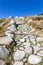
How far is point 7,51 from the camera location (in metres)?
7.48

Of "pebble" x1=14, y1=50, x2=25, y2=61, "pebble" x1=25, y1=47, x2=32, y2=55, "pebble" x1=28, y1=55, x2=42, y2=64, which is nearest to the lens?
"pebble" x1=28, y1=55, x2=42, y2=64

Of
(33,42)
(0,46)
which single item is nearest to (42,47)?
(33,42)

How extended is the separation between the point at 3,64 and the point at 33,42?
3.30 m

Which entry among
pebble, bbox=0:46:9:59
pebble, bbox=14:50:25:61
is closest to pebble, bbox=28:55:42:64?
pebble, bbox=14:50:25:61

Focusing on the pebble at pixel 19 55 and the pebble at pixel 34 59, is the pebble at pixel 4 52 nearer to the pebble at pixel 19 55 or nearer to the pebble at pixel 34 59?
the pebble at pixel 19 55

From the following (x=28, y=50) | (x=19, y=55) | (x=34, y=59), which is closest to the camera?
(x=34, y=59)

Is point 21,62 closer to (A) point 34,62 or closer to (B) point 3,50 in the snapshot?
(A) point 34,62

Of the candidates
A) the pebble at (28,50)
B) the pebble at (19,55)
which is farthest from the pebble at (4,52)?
the pebble at (28,50)

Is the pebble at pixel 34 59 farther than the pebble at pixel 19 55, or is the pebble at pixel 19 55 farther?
the pebble at pixel 19 55

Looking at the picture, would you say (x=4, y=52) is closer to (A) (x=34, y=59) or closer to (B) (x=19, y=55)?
(B) (x=19, y=55)

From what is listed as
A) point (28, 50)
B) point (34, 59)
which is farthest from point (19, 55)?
point (34, 59)

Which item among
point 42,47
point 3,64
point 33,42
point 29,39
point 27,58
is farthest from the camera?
point 29,39

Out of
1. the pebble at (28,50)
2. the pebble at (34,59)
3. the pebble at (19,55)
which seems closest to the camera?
the pebble at (34,59)

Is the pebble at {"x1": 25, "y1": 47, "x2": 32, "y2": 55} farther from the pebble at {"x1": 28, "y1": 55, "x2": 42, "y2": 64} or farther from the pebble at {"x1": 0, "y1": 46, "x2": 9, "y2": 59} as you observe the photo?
the pebble at {"x1": 0, "y1": 46, "x2": 9, "y2": 59}
